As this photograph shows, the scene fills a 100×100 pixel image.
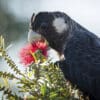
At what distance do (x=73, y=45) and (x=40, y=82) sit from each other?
1.12 metres

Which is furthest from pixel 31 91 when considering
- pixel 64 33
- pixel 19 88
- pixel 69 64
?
pixel 64 33

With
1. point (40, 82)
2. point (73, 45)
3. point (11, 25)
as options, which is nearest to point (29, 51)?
point (40, 82)

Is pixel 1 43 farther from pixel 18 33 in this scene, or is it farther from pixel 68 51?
pixel 18 33

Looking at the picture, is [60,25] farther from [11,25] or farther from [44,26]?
[11,25]

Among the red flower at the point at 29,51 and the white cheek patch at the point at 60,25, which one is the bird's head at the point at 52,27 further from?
the red flower at the point at 29,51

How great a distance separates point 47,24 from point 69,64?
2.24 ft

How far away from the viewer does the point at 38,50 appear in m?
2.36

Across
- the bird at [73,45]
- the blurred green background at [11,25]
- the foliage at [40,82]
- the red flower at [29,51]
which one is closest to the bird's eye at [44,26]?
the bird at [73,45]

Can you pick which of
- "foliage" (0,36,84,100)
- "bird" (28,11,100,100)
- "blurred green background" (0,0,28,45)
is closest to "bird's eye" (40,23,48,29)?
"bird" (28,11,100,100)

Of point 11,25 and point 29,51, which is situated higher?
point 29,51

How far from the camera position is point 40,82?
2150 millimetres

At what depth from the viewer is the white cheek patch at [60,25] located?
3561mm

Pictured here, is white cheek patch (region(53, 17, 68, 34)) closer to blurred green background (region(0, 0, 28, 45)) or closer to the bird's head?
the bird's head

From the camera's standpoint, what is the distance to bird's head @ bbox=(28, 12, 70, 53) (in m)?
3.53
